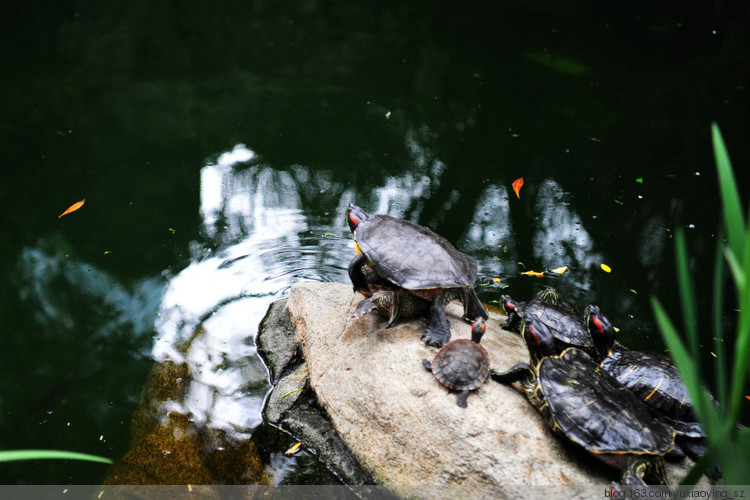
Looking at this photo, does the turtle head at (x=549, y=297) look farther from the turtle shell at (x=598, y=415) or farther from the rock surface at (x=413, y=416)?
the turtle shell at (x=598, y=415)

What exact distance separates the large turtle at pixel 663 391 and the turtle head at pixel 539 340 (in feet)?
1.07

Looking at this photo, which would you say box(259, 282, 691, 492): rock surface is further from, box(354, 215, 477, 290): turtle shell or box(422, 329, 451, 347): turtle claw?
box(354, 215, 477, 290): turtle shell

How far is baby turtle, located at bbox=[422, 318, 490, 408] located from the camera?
2.60 meters

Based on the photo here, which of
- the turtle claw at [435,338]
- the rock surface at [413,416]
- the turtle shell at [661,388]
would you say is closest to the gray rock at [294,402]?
the rock surface at [413,416]

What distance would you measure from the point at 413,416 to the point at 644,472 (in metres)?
1.04

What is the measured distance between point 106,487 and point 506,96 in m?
5.61

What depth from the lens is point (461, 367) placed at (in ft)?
8.53

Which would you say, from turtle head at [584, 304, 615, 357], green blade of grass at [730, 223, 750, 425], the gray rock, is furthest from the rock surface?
green blade of grass at [730, 223, 750, 425]

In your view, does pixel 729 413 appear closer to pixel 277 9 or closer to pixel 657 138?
pixel 657 138

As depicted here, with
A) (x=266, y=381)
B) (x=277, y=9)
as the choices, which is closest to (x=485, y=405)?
(x=266, y=381)

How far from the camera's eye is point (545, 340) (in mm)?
2979

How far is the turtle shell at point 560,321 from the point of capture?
3.13 meters

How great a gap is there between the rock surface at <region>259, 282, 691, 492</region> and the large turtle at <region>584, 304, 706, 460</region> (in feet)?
0.45

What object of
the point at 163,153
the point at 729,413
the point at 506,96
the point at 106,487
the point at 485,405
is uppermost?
the point at 506,96
